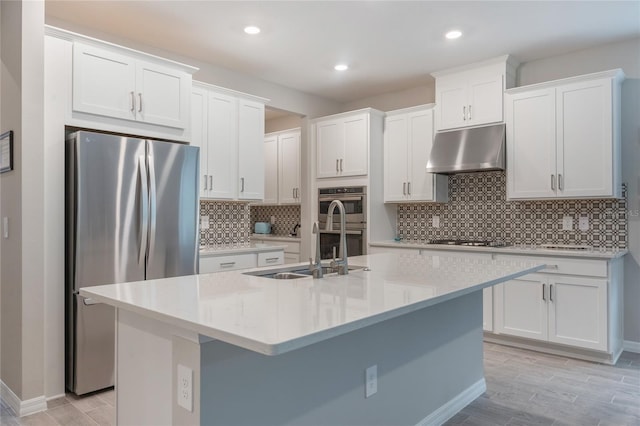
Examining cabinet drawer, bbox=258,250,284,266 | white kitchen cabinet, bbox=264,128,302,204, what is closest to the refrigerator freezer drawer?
cabinet drawer, bbox=258,250,284,266

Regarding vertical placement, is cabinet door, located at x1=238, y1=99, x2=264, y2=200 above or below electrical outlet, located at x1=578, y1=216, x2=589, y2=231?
above

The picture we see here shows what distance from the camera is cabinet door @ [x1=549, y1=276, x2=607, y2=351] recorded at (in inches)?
135

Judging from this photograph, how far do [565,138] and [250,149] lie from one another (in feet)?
9.39

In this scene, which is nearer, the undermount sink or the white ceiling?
the undermount sink

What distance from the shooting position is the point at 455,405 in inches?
101

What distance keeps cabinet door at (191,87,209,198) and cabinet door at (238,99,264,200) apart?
0.38 meters

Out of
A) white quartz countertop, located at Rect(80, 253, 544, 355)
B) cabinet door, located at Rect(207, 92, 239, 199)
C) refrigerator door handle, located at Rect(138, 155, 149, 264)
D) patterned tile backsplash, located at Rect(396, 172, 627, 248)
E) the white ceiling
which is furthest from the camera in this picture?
cabinet door, located at Rect(207, 92, 239, 199)

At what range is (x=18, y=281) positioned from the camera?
264 cm

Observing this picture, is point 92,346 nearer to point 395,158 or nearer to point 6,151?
point 6,151

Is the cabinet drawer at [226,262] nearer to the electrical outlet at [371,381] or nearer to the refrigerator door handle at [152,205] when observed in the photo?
the refrigerator door handle at [152,205]

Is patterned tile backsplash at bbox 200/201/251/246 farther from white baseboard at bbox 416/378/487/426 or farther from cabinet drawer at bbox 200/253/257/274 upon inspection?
white baseboard at bbox 416/378/487/426

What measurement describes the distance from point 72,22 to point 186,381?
10.7 ft

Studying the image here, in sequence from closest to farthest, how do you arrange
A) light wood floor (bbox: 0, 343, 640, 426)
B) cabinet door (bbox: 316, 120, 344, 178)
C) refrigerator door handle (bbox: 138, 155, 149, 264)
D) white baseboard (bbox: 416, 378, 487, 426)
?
white baseboard (bbox: 416, 378, 487, 426) → light wood floor (bbox: 0, 343, 640, 426) → refrigerator door handle (bbox: 138, 155, 149, 264) → cabinet door (bbox: 316, 120, 344, 178)

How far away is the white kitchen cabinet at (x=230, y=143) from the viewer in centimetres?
395
